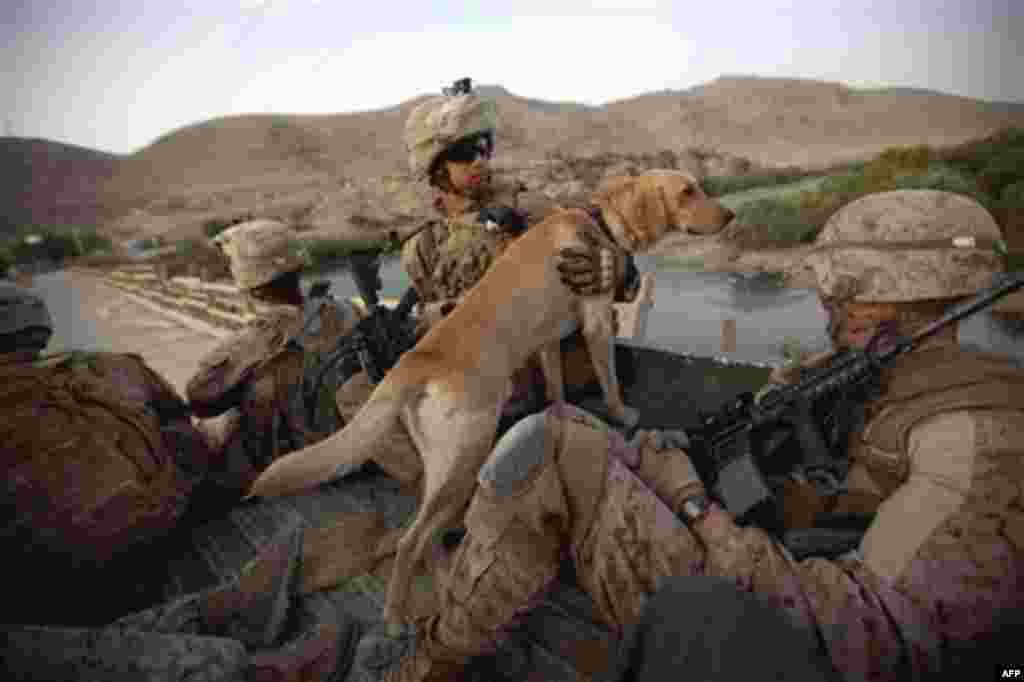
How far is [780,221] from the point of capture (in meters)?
15.8

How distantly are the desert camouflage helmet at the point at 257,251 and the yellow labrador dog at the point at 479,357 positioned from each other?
4.08 ft

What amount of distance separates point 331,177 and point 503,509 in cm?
6295

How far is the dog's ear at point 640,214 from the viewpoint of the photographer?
2.96 meters

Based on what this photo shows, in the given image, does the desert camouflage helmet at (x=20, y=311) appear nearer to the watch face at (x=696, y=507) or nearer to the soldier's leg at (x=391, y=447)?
the soldier's leg at (x=391, y=447)

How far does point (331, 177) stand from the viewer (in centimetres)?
5700

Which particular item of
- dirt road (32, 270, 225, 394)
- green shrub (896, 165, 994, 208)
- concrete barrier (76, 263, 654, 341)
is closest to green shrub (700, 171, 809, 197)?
green shrub (896, 165, 994, 208)

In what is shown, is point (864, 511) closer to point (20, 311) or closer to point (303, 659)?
point (303, 659)

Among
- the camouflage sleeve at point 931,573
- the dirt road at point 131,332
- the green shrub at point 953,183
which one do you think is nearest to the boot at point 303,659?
the camouflage sleeve at point 931,573

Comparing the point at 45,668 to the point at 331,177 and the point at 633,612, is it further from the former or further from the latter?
the point at 331,177

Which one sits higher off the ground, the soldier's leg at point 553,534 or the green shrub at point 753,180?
the green shrub at point 753,180

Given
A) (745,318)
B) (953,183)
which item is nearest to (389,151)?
(745,318)

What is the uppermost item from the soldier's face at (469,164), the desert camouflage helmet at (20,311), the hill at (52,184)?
the hill at (52,184)

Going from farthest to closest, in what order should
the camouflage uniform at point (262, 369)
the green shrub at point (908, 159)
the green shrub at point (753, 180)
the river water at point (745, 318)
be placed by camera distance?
1. the green shrub at point (753, 180)
2. the green shrub at point (908, 159)
3. the river water at point (745, 318)
4. the camouflage uniform at point (262, 369)

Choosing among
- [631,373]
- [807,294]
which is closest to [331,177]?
[807,294]
